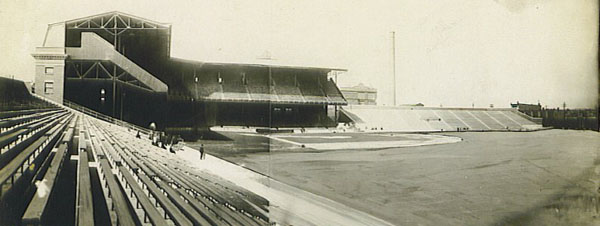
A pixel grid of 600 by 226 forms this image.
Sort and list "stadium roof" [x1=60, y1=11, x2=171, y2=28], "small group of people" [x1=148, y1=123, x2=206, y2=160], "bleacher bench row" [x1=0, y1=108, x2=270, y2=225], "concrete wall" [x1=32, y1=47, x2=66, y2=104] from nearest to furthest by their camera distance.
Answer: "bleacher bench row" [x1=0, y1=108, x2=270, y2=225] < "concrete wall" [x1=32, y1=47, x2=66, y2=104] < "stadium roof" [x1=60, y1=11, x2=171, y2=28] < "small group of people" [x1=148, y1=123, x2=206, y2=160]

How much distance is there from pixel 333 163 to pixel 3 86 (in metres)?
1.55

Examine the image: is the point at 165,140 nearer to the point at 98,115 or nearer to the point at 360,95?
the point at 98,115

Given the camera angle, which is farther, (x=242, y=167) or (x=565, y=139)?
(x=242, y=167)

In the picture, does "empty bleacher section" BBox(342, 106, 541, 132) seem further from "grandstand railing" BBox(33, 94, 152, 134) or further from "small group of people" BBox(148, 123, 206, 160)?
"grandstand railing" BBox(33, 94, 152, 134)

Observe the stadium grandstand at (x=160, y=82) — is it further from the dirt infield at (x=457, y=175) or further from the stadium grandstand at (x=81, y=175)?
the dirt infield at (x=457, y=175)

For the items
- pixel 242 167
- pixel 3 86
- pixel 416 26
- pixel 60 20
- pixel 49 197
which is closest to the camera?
pixel 49 197

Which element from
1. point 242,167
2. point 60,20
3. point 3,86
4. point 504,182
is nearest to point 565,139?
point 504,182

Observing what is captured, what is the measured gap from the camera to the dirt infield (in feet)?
5.28

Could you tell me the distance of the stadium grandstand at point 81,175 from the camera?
1356mm

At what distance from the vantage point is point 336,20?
2066mm

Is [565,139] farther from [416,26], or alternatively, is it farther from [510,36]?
[416,26]

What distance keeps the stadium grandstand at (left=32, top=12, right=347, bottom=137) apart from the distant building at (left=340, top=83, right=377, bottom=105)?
0.18 feet

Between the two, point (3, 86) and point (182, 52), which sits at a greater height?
point (182, 52)

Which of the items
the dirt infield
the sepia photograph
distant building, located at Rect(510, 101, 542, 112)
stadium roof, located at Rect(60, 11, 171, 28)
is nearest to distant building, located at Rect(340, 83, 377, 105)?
the sepia photograph
